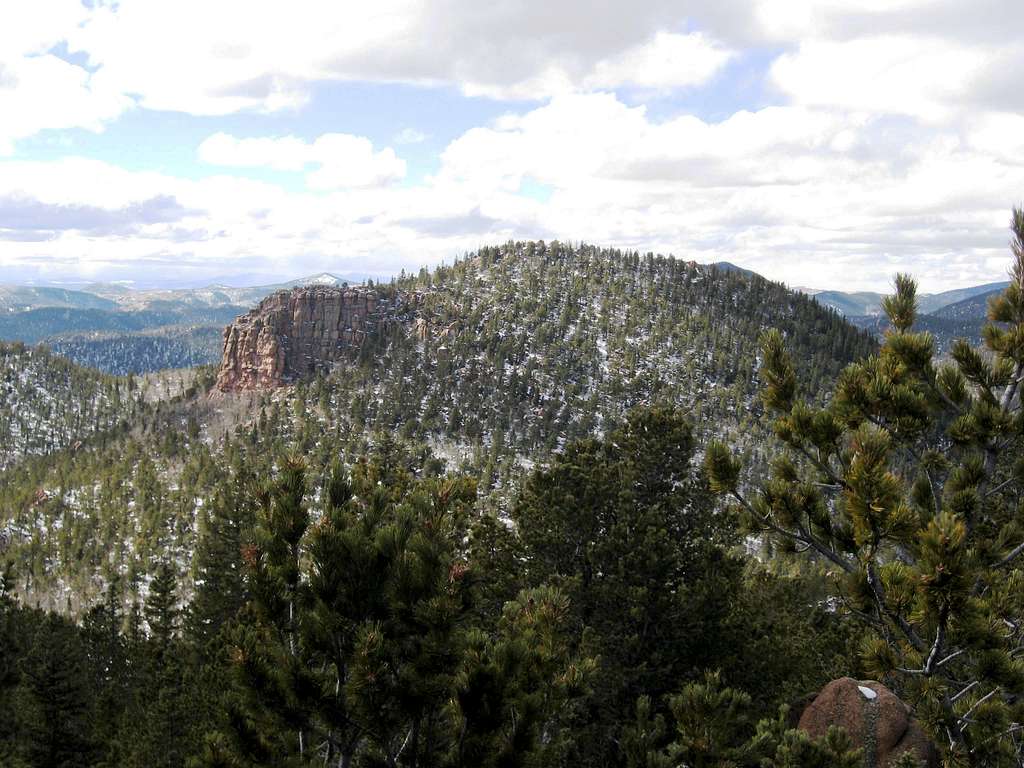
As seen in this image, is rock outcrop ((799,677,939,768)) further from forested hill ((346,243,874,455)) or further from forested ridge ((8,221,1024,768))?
forested hill ((346,243,874,455))

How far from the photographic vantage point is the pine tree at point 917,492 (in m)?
5.41

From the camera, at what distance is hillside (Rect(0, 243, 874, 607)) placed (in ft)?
368

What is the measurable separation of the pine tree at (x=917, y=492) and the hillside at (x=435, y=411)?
10077 cm

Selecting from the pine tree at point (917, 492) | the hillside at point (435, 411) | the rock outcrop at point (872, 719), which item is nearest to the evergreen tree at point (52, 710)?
the rock outcrop at point (872, 719)

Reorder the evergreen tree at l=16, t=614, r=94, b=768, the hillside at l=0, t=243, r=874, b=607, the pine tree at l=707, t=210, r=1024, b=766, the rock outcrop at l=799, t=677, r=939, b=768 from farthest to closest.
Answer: the hillside at l=0, t=243, r=874, b=607
the evergreen tree at l=16, t=614, r=94, b=768
the rock outcrop at l=799, t=677, r=939, b=768
the pine tree at l=707, t=210, r=1024, b=766

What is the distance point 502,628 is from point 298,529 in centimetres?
246

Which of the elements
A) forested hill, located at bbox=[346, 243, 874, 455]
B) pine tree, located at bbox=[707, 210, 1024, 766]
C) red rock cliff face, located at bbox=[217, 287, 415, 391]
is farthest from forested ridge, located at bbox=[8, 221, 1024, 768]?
red rock cliff face, located at bbox=[217, 287, 415, 391]

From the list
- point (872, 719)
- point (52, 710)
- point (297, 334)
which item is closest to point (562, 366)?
point (297, 334)

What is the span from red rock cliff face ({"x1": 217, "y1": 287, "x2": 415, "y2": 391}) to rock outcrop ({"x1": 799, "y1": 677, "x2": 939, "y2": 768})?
168m

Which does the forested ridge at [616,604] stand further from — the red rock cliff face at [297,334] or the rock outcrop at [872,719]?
the red rock cliff face at [297,334]

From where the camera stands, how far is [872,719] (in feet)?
34.2

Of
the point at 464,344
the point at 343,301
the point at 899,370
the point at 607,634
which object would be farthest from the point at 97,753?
the point at 343,301

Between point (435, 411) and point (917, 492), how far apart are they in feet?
485

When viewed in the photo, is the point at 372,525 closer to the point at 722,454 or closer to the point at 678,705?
the point at 722,454
